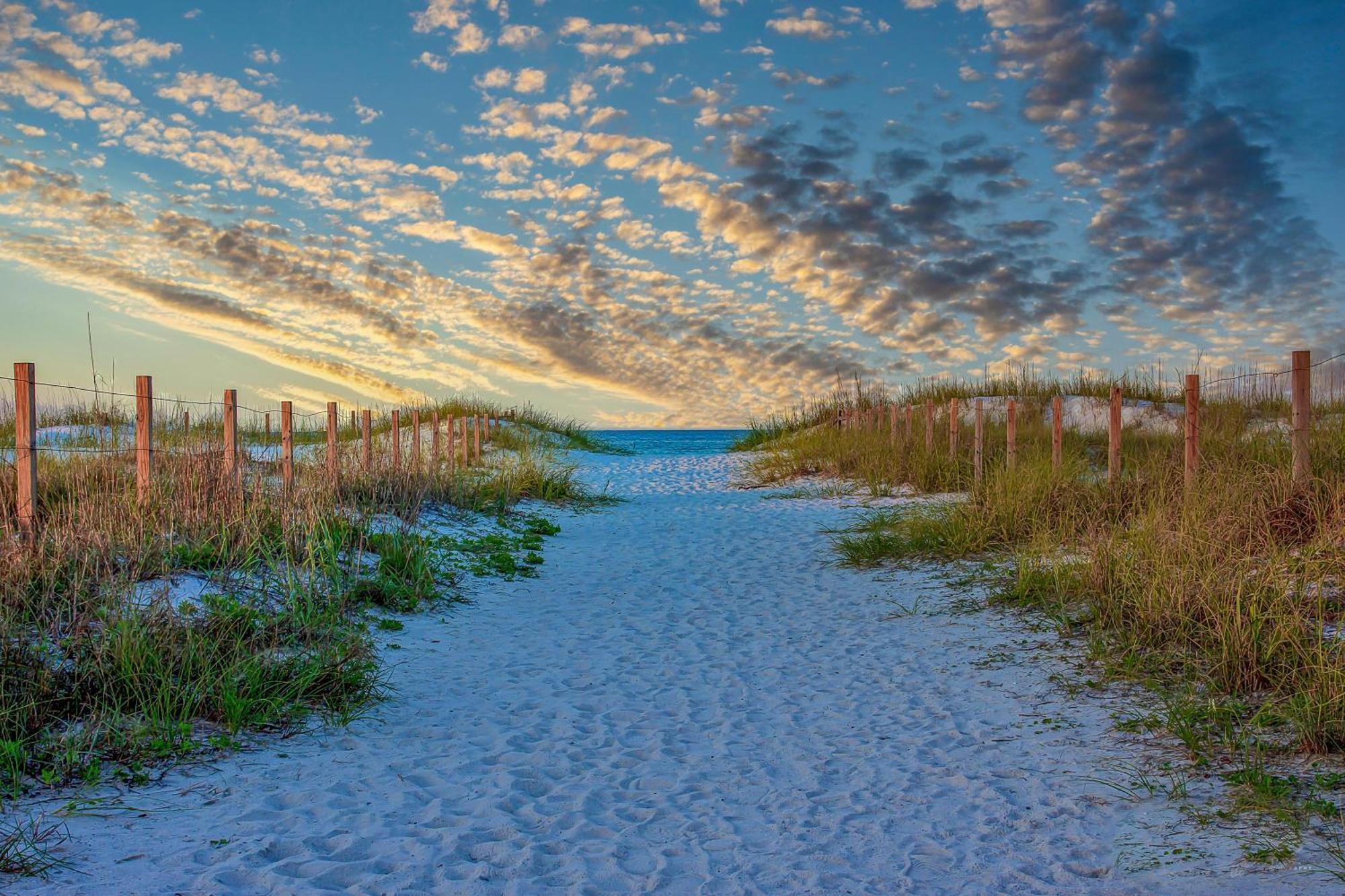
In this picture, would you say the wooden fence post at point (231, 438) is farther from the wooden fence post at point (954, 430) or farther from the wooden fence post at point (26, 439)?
the wooden fence post at point (954, 430)

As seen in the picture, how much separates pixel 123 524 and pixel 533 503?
8915mm

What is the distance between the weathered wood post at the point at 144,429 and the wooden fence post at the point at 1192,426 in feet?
31.5

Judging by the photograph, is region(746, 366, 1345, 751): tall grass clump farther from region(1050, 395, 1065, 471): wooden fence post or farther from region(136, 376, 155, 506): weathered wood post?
region(136, 376, 155, 506): weathered wood post

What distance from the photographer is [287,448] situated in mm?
10742

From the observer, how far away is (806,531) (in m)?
12.7

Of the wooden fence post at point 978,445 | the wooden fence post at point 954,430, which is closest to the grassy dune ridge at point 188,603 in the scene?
the wooden fence post at point 978,445

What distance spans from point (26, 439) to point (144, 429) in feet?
4.23

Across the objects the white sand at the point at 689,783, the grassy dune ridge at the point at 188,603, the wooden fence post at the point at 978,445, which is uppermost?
the wooden fence post at the point at 978,445

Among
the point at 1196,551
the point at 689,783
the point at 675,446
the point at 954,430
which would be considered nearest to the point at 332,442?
the point at 689,783

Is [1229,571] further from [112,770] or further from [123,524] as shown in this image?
[123,524]

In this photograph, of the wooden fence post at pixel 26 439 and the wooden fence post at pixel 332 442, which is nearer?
the wooden fence post at pixel 26 439

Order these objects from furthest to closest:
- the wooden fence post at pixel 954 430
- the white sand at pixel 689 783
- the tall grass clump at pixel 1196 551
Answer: the wooden fence post at pixel 954 430, the tall grass clump at pixel 1196 551, the white sand at pixel 689 783

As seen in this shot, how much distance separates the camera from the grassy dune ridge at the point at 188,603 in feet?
14.8

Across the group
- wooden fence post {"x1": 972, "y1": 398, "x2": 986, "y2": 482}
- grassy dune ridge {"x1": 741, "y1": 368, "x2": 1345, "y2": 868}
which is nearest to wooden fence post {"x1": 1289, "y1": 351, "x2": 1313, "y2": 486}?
grassy dune ridge {"x1": 741, "y1": 368, "x2": 1345, "y2": 868}
